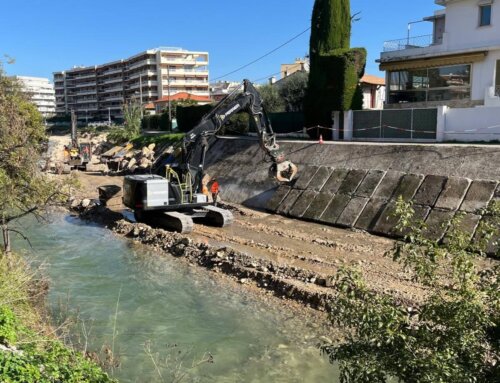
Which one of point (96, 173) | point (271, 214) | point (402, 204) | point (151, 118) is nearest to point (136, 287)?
point (271, 214)

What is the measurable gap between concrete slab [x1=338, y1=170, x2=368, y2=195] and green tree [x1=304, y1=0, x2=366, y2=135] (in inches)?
299

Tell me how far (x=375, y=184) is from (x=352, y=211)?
1389mm

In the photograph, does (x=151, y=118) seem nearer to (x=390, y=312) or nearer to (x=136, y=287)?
(x=136, y=287)

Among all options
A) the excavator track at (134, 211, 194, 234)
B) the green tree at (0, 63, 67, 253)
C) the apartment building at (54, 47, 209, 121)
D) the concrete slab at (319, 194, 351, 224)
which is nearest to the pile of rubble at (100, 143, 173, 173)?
the excavator track at (134, 211, 194, 234)

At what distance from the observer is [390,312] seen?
4445 mm

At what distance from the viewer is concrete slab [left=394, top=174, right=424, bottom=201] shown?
16.2 meters

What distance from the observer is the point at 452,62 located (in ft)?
87.2

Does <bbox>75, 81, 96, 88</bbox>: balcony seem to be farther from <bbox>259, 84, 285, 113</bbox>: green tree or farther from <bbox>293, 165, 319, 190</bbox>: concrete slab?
<bbox>293, 165, 319, 190</bbox>: concrete slab

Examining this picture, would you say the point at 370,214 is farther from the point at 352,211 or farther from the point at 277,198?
the point at 277,198

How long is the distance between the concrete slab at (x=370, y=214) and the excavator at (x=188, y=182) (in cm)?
466

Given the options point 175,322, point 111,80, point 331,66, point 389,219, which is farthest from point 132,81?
point 175,322

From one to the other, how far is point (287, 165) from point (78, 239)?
862 cm

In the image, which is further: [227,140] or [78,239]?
[227,140]

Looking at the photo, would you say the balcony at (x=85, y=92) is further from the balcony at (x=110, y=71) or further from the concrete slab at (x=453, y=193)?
the concrete slab at (x=453, y=193)
